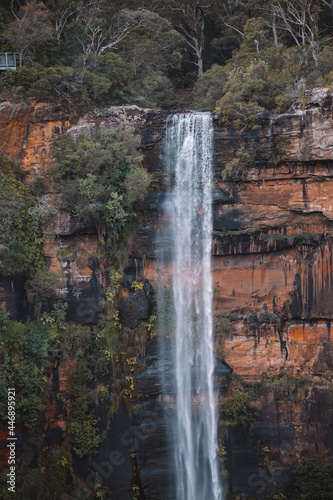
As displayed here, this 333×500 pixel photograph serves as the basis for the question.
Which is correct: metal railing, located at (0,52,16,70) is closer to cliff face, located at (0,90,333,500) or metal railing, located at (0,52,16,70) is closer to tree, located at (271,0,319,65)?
cliff face, located at (0,90,333,500)

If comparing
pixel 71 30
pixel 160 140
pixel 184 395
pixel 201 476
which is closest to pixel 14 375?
pixel 184 395

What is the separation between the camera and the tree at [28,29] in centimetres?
1791

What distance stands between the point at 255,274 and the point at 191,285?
224 cm

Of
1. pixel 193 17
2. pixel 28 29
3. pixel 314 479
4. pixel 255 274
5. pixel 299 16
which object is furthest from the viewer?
pixel 193 17

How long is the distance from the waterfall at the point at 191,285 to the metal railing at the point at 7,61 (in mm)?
6536

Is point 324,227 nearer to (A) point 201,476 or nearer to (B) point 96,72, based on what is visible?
(A) point 201,476

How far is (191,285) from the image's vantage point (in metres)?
16.9

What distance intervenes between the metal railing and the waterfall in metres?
6.54

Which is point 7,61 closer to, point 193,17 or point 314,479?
point 193,17

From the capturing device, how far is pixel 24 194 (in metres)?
16.6

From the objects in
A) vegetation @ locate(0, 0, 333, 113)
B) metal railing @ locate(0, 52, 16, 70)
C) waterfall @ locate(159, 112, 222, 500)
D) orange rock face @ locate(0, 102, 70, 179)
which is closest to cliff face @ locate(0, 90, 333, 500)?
orange rock face @ locate(0, 102, 70, 179)

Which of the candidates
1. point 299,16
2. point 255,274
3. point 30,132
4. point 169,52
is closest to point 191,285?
point 255,274

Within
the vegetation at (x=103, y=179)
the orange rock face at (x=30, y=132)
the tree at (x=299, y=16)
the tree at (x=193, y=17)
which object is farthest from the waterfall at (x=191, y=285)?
the tree at (x=193, y=17)

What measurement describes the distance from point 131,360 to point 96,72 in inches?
433
